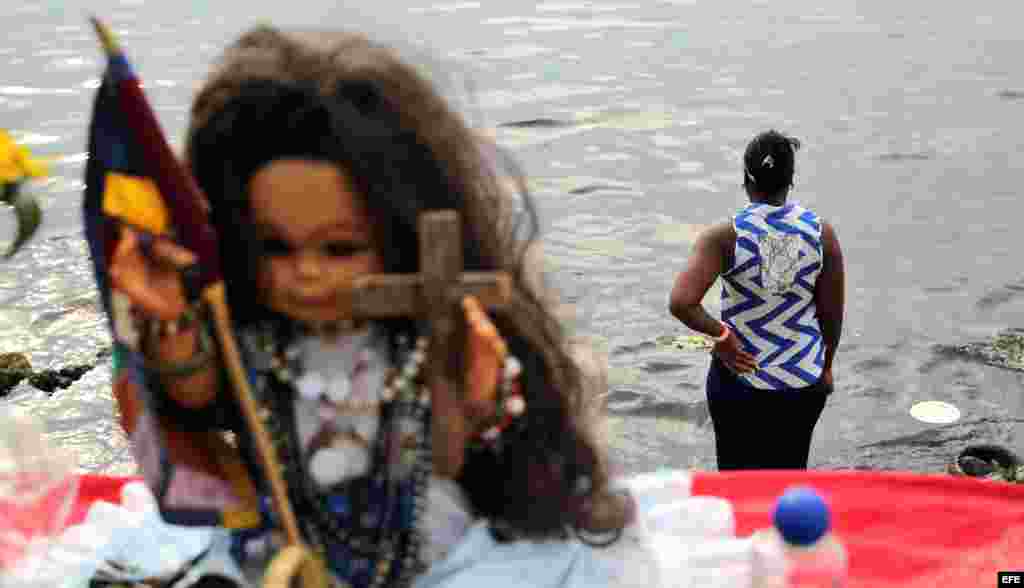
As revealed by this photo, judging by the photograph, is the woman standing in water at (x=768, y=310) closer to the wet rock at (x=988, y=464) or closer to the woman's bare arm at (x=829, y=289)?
the woman's bare arm at (x=829, y=289)

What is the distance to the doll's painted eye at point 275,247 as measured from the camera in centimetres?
185

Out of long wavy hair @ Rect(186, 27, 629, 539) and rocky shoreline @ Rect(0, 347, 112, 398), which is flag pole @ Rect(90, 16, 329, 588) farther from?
rocky shoreline @ Rect(0, 347, 112, 398)

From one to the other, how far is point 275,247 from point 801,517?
954 mm

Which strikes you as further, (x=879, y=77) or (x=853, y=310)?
(x=879, y=77)

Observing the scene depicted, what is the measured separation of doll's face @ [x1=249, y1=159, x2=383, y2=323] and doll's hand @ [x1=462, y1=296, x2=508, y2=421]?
0.71ft

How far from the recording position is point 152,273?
5.72ft

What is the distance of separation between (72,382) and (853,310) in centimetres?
388

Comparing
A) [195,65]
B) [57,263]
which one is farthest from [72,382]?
[195,65]

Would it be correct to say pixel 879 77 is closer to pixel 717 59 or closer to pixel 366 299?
pixel 717 59

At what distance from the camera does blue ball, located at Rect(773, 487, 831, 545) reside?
6.33ft

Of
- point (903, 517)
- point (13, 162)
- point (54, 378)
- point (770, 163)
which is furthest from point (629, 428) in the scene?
point (13, 162)

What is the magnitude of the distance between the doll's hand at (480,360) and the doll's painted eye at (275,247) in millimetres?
317

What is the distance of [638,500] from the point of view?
2314mm

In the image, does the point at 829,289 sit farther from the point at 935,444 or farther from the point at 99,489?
the point at 99,489
